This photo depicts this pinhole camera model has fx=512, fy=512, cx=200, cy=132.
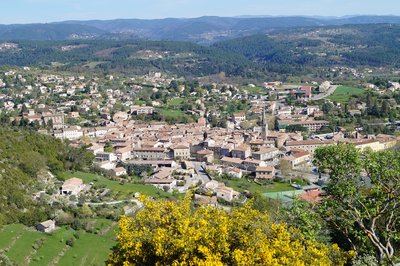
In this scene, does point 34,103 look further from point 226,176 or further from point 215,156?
point 226,176

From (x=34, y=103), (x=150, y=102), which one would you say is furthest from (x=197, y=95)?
(x=34, y=103)

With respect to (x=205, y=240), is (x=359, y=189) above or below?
below

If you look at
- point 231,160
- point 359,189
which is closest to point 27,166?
point 231,160

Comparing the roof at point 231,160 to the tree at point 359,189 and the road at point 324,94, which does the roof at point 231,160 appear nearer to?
the tree at point 359,189

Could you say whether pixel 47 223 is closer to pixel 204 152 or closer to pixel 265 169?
pixel 265 169

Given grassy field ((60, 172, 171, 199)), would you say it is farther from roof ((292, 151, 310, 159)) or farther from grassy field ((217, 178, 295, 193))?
roof ((292, 151, 310, 159))

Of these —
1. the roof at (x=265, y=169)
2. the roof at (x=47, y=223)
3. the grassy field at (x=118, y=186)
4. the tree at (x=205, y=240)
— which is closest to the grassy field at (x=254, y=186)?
the roof at (x=265, y=169)
